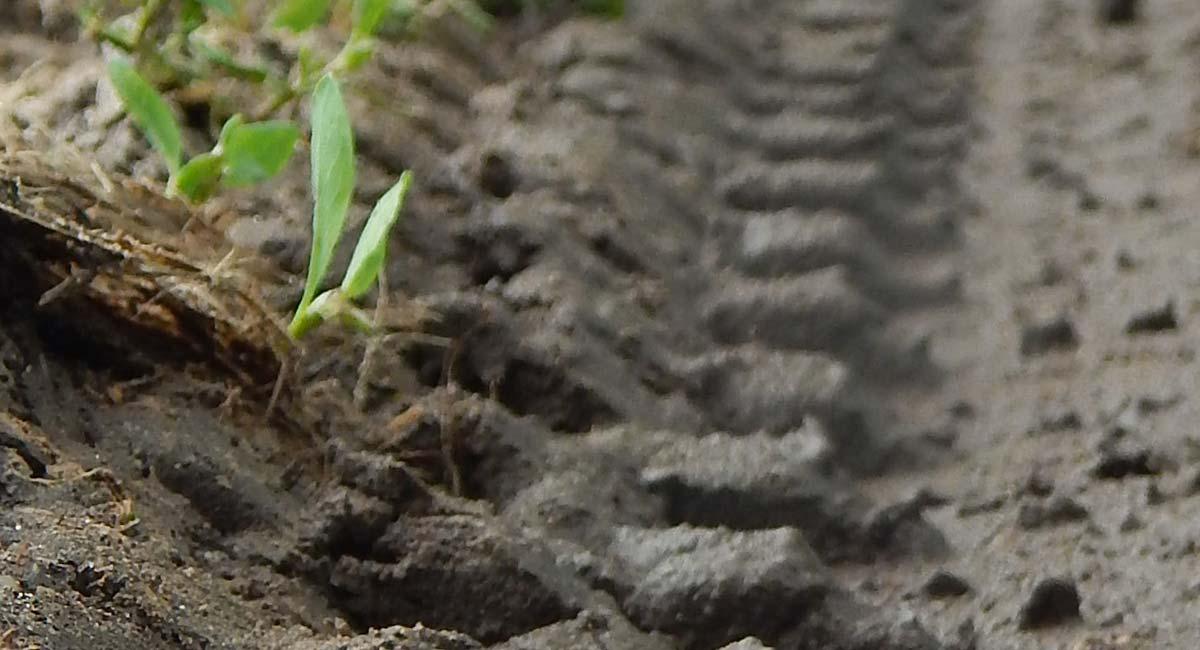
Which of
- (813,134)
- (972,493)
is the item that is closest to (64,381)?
(972,493)

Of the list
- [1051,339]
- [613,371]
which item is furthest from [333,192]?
[1051,339]

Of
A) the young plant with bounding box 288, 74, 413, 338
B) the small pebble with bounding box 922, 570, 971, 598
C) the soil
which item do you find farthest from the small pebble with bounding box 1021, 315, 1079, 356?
the young plant with bounding box 288, 74, 413, 338

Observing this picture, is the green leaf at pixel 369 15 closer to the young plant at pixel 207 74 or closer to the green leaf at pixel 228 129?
the young plant at pixel 207 74

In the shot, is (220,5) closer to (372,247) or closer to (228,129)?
(228,129)

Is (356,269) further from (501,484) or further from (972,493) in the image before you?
(972,493)

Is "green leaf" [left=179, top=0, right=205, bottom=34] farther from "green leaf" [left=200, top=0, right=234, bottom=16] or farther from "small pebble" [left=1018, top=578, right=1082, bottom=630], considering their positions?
"small pebble" [left=1018, top=578, right=1082, bottom=630]

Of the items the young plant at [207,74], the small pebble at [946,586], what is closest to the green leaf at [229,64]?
the young plant at [207,74]
